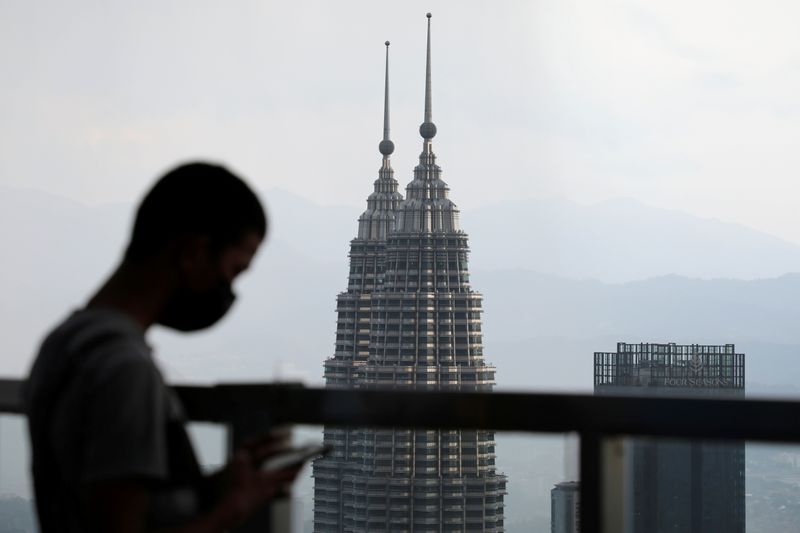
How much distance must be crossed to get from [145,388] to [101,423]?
0.04 metres

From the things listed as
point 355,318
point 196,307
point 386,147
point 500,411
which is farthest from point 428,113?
point 196,307

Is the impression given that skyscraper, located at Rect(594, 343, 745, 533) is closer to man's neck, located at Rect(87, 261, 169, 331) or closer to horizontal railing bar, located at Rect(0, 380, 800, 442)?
horizontal railing bar, located at Rect(0, 380, 800, 442)

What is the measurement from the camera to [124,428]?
100 centimetres

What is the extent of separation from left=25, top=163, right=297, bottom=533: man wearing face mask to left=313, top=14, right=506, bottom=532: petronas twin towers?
235ft

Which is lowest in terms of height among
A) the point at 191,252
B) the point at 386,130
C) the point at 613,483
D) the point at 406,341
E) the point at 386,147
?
the point at 406,341

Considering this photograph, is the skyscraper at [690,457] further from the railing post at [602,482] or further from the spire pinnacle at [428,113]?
the railing post at [602,482]

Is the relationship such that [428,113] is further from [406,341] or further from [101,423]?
[101,423]

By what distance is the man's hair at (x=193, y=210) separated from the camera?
1100mm

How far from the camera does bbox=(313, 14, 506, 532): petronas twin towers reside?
73438 mm

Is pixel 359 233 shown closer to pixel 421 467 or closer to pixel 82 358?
pixel 421 467

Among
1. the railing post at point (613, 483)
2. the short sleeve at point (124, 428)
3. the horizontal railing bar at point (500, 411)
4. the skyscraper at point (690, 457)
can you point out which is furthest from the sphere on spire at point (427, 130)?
the short sleeve at point (124, 428)

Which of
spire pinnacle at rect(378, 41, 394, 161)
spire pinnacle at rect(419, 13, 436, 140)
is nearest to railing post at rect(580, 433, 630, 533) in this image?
spire pinnacle at rect(378, 41, 394, 161)

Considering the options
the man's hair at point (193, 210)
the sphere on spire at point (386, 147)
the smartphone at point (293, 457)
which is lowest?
the smartphone at point (293, 457)

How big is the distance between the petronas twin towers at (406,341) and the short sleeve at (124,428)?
235ft
